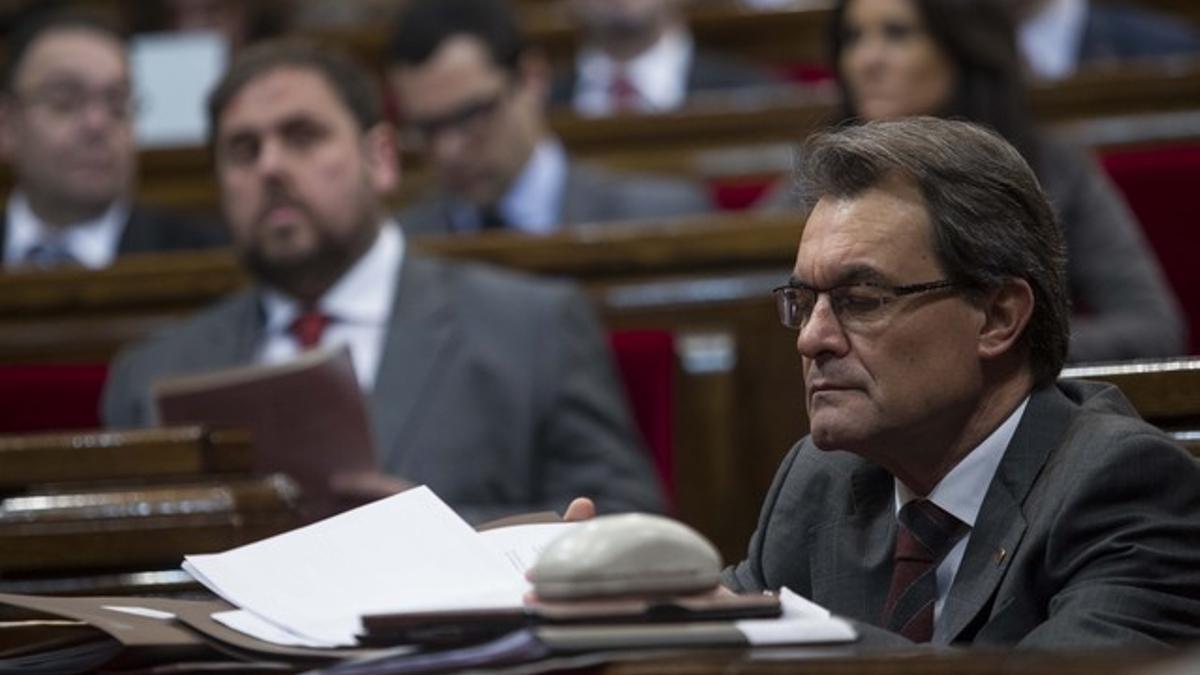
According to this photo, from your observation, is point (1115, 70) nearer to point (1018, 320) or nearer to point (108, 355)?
point (108, 355)

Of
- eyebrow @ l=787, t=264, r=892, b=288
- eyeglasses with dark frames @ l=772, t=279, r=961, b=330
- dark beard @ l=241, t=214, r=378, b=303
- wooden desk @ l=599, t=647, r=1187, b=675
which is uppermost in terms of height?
dark beard @ l=241, t=214, r=378, b=303

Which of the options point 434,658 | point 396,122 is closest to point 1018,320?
point 434,658

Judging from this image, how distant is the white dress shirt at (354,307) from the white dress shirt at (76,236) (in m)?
0.90

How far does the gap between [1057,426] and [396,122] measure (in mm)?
3479

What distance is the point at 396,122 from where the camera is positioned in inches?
195

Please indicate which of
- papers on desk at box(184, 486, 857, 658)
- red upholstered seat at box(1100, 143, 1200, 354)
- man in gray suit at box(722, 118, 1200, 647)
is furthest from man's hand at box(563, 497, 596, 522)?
red upholstered seat at box(1100, 143, 1200, 354)

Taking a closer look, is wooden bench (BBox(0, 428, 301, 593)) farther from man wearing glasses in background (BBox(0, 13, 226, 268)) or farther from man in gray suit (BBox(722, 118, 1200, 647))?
man wearing glasses in background (BBox(0, 13, 226, 268))

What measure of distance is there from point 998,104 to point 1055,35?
1.58 metres

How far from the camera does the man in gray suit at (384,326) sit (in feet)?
9.52

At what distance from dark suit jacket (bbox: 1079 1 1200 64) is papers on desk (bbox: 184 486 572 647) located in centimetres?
318

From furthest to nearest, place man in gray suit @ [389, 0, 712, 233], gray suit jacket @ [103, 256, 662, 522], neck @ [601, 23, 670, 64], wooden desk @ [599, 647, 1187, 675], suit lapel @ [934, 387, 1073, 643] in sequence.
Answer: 1. neck @ [601, 23, 670, 64]
2. man in gray suit @ [389, 0, 712, 233]
3. gray suit jacket @ [103, 256, 662, 522]
4. suit lapel @ [934, 387, 1073, 643]
5. wooden desk @ [599, 647, 1187, 675]

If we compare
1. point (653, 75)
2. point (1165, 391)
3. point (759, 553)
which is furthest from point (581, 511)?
point (653, 75)

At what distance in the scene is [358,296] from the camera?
320 cm

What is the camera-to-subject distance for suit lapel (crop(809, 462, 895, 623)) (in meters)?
1.64
